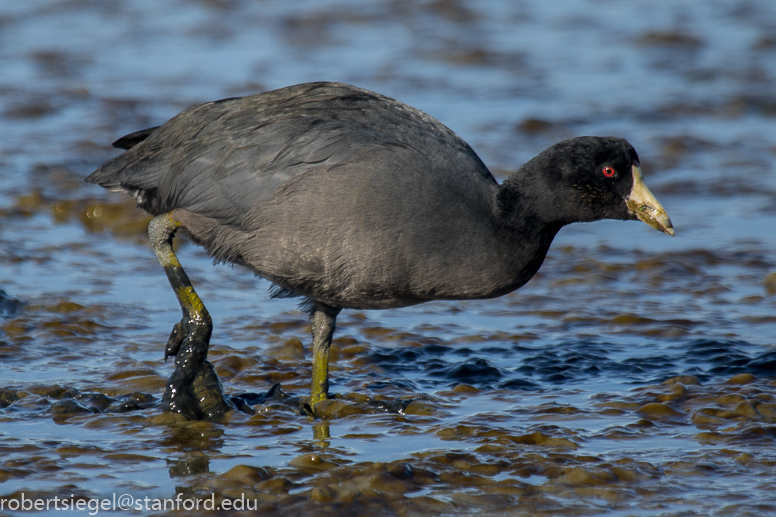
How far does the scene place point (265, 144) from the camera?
4672 millimetres

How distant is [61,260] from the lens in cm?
685

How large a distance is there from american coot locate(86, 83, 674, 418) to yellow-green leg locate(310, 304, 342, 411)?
0.20 metres

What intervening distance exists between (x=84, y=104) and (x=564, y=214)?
668cm

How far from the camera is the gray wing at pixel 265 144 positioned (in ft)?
15.1

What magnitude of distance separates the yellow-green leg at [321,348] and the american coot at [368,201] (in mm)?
202

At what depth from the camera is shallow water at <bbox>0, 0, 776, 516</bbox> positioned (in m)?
4.18

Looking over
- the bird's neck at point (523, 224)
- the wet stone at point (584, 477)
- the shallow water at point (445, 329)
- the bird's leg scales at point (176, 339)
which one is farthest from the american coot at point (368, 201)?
the wet stone at point (584, 477)

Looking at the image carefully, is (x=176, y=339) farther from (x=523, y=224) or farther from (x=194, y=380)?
(x=523, y=224)

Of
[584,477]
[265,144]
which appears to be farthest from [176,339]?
[584,477]

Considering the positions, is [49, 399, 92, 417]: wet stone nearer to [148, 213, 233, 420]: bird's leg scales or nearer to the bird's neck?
[148, 213, 233, 420]: bird's leg scales

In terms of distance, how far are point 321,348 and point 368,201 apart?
98 centimetres

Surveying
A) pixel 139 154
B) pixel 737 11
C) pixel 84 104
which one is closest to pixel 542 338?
pixel 139 154

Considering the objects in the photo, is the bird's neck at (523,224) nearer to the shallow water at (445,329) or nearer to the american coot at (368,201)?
the american coot at (368,201)

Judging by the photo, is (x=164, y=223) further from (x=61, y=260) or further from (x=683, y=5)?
(x=683, y=5)
